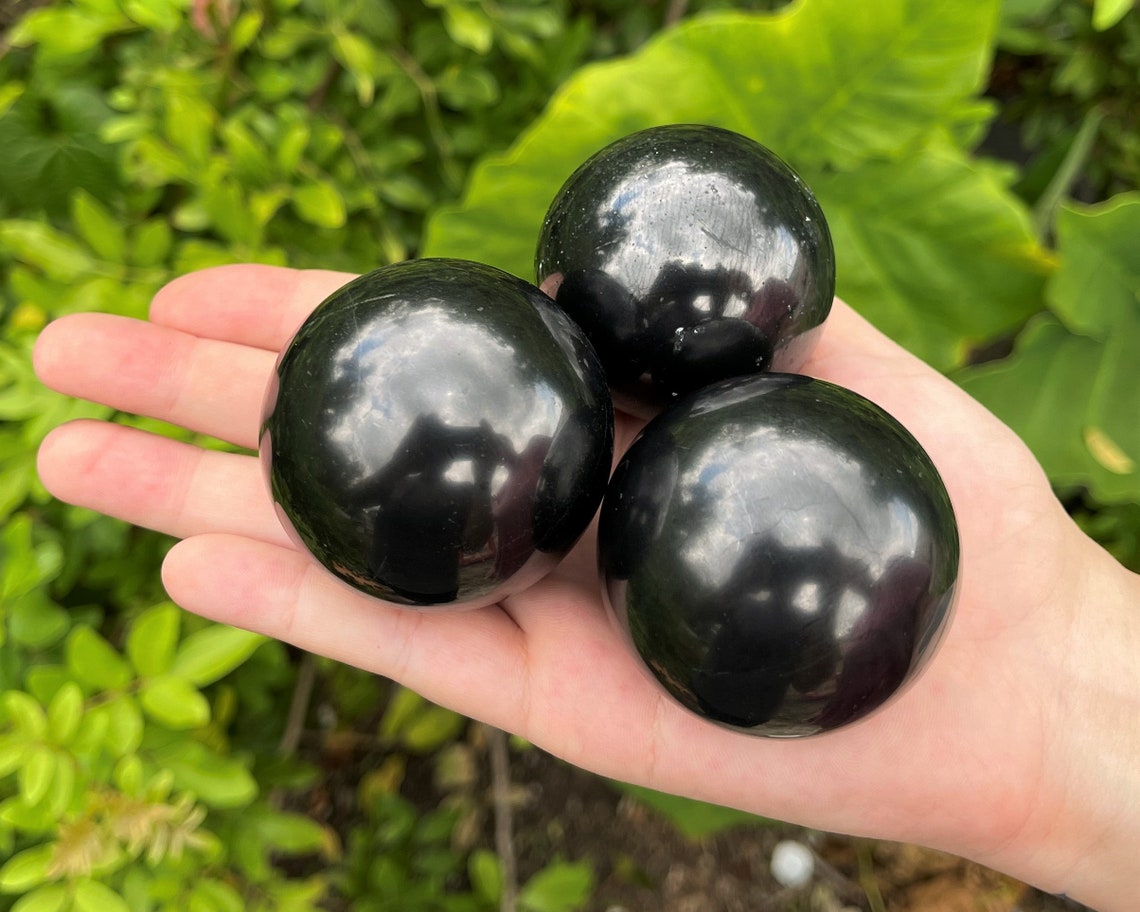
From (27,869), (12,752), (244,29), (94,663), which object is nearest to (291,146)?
(244,29)

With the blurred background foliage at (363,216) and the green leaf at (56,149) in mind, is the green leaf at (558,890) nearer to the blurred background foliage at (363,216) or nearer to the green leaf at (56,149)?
the blurred background foliage at (363,216)

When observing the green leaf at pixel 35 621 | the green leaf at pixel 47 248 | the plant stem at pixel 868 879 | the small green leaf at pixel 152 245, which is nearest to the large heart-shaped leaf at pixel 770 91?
the small green leaf at pixel 152 245

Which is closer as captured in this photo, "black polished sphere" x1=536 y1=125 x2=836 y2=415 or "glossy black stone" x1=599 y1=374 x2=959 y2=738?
"glossy black stone" x1=599 y1=374 x2=959 y2=738

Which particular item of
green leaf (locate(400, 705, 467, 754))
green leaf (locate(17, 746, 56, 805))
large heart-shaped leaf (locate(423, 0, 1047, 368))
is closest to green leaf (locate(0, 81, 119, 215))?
large heart-shaped leaf (locate(423, 0, 1047, 368))

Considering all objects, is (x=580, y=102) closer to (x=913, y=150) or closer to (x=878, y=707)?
(x=913, y=150)

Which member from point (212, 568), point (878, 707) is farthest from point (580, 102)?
point (878, 707)

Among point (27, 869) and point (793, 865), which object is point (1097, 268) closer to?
point (793, 865)

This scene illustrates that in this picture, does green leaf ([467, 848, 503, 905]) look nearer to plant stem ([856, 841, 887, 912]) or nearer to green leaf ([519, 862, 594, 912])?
green leaf ([519, 862, 594, 912])
